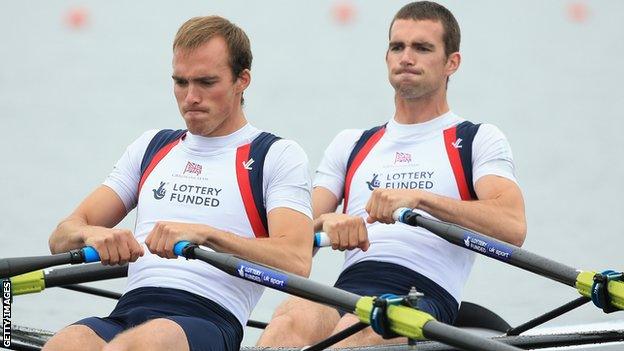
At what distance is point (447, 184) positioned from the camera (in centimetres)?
528

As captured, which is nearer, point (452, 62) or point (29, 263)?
point (29, 263)

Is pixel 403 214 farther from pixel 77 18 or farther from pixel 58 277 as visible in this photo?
pixel 77 18

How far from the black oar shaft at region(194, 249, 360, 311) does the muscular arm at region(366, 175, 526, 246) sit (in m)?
0.77

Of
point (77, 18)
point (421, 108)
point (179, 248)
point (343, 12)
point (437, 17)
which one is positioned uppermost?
point (343, 12)

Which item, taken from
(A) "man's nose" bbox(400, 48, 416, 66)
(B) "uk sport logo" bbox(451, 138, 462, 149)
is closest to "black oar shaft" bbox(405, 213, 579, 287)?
(B) "uk sport logo" bbox(451, 138, 462, 149)

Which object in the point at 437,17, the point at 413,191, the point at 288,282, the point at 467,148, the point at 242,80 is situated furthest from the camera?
the point at 437,17

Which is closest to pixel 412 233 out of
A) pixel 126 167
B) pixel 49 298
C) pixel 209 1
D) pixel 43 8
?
pixel 126 167

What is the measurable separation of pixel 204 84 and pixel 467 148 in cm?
121

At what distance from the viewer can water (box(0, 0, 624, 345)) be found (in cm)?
918

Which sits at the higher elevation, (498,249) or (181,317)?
(498,249)

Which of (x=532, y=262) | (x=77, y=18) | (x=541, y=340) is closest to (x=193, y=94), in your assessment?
(x=532, y=262)

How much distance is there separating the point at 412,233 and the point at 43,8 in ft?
45.5

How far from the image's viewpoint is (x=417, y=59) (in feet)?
17.9

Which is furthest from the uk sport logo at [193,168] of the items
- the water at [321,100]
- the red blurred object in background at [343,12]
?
the red blurred object in background at [343,12]
